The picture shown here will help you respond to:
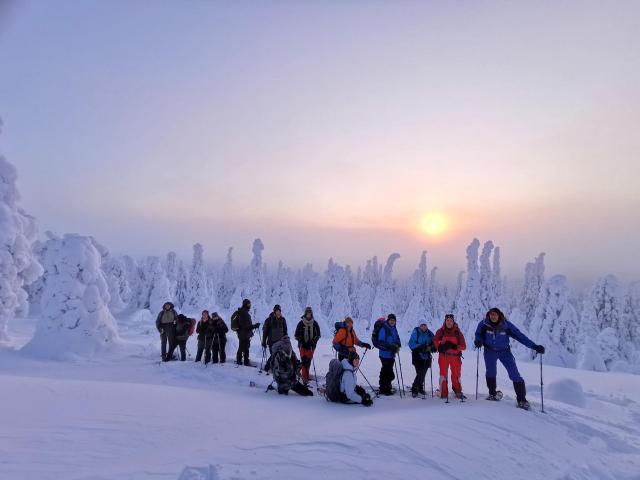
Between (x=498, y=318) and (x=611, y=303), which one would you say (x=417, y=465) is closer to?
(x=498, y=318)

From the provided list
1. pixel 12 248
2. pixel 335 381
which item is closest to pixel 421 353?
pixel 335 381

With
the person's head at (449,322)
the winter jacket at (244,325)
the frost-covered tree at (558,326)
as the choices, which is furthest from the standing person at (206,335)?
the frost-covered tree at (558,326)

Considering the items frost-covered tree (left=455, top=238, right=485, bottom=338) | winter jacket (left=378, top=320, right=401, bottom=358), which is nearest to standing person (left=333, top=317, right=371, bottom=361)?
winter jacket (left=378, top=320, right=401, bottom=358)

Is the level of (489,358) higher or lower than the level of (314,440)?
higher

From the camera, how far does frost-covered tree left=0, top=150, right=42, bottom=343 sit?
1798 centimetres

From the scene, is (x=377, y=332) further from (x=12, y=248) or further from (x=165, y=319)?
(x=12, y=248)

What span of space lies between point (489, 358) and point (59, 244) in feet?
58.9

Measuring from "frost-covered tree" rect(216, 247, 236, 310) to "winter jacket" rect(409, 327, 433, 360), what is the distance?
84384mm

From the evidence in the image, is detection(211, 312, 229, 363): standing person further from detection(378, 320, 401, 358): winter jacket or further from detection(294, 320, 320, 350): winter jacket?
detection(378, 320, 401, 358): winter jacket

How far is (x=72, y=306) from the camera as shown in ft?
54.0

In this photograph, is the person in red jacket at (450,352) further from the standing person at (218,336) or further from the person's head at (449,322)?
the standing person at (218,336)

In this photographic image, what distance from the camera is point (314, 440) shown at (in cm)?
512

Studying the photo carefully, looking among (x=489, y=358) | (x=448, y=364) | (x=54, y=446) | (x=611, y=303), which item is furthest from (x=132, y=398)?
(x=611, y=303)

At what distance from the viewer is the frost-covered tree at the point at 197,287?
59750 millimetres
